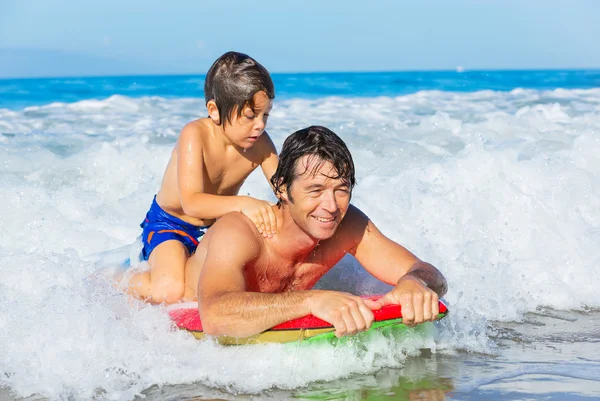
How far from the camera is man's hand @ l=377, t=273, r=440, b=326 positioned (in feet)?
11.6

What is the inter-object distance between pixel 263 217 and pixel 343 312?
715mm

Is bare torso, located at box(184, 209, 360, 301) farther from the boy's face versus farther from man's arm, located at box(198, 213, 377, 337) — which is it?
the boy's face

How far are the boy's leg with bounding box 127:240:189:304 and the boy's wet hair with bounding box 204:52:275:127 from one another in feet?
2.73

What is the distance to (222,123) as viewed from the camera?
452 cm

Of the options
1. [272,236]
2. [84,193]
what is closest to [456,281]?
[272,236]

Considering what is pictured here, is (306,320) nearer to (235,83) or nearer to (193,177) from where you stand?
(193,177)

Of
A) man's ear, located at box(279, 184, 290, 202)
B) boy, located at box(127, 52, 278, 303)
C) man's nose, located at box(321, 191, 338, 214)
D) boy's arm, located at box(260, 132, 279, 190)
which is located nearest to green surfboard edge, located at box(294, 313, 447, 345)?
man's nose, located at box(321, 191, 338, 214)

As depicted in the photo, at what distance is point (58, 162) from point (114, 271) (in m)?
3.98

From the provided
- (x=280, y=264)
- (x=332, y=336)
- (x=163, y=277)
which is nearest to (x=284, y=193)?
(x=280, y=264)

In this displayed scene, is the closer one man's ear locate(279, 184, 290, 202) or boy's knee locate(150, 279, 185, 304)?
man's ear locate(279, 184, 290, 202)

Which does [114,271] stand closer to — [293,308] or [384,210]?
[293,308]

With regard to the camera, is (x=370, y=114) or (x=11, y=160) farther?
(x=370, y=114)

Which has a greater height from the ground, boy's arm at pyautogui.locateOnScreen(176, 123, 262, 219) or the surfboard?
boy's arm at pyautogui.locateOnScreen(176, 123, 262, 219)

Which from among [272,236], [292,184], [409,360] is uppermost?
[292,184]
